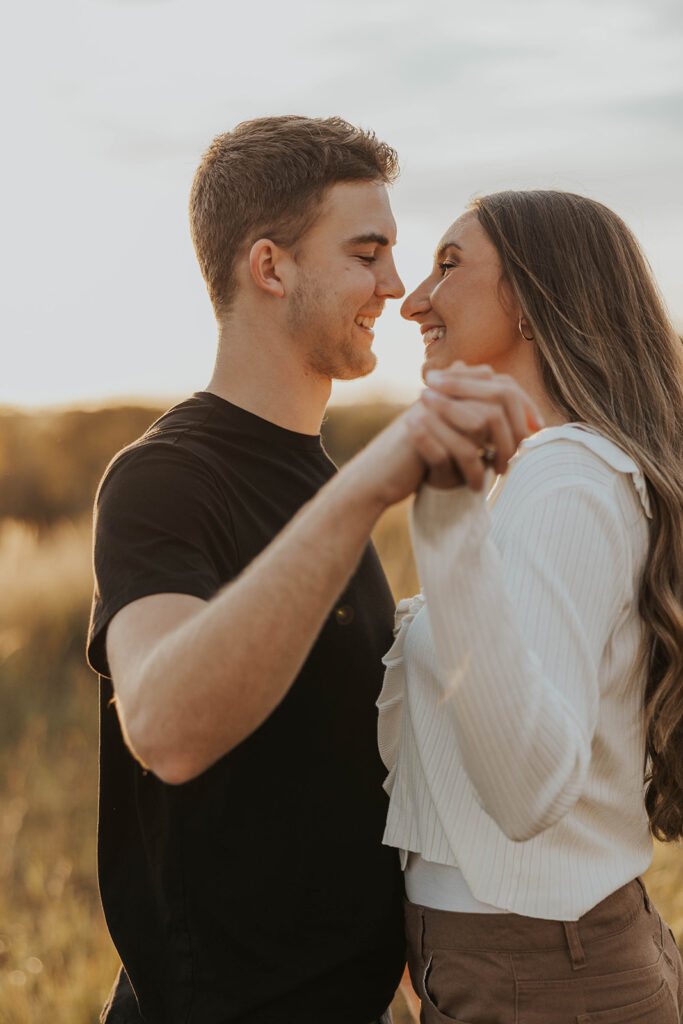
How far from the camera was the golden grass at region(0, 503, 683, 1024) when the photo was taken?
4.05m

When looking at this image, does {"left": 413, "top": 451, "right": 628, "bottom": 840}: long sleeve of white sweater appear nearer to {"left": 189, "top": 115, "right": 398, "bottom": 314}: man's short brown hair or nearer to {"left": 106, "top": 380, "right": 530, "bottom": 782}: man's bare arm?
{"left": 106, "top": 380, "right": 530, "bottom": 782}: man's bare arm

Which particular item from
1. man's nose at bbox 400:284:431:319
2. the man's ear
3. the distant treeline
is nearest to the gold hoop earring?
man's nose at bbox 400:284:431:319

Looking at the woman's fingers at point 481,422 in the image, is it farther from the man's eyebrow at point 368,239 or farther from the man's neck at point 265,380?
the man's eyebrow at point 368,239

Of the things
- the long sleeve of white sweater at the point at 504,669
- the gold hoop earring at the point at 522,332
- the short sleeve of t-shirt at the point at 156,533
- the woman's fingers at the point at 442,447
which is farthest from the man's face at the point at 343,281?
the woman's fingers at the point at 442,447

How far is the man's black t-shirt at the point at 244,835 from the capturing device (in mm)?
1861

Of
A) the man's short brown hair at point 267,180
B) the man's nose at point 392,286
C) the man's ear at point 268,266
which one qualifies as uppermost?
the man's short brown hair at point 267,180

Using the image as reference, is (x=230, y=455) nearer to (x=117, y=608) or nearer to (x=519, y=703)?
(x=117, y=608)

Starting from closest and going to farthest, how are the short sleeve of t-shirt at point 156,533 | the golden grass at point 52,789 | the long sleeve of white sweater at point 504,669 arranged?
the long sleeve of white sweater at point 504,669, the short sleeve of t-shirt at point 156,533, the golden grass at point 52,789

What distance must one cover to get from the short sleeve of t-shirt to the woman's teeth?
34.6 inches

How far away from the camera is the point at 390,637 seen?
230 centimetres

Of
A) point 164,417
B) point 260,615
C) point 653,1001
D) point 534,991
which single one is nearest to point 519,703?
point 260,615

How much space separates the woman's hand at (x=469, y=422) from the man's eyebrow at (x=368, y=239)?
134 centimetres

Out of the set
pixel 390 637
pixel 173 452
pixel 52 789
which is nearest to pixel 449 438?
pixel 173 452

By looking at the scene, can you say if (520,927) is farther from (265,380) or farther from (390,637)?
(265,380)
